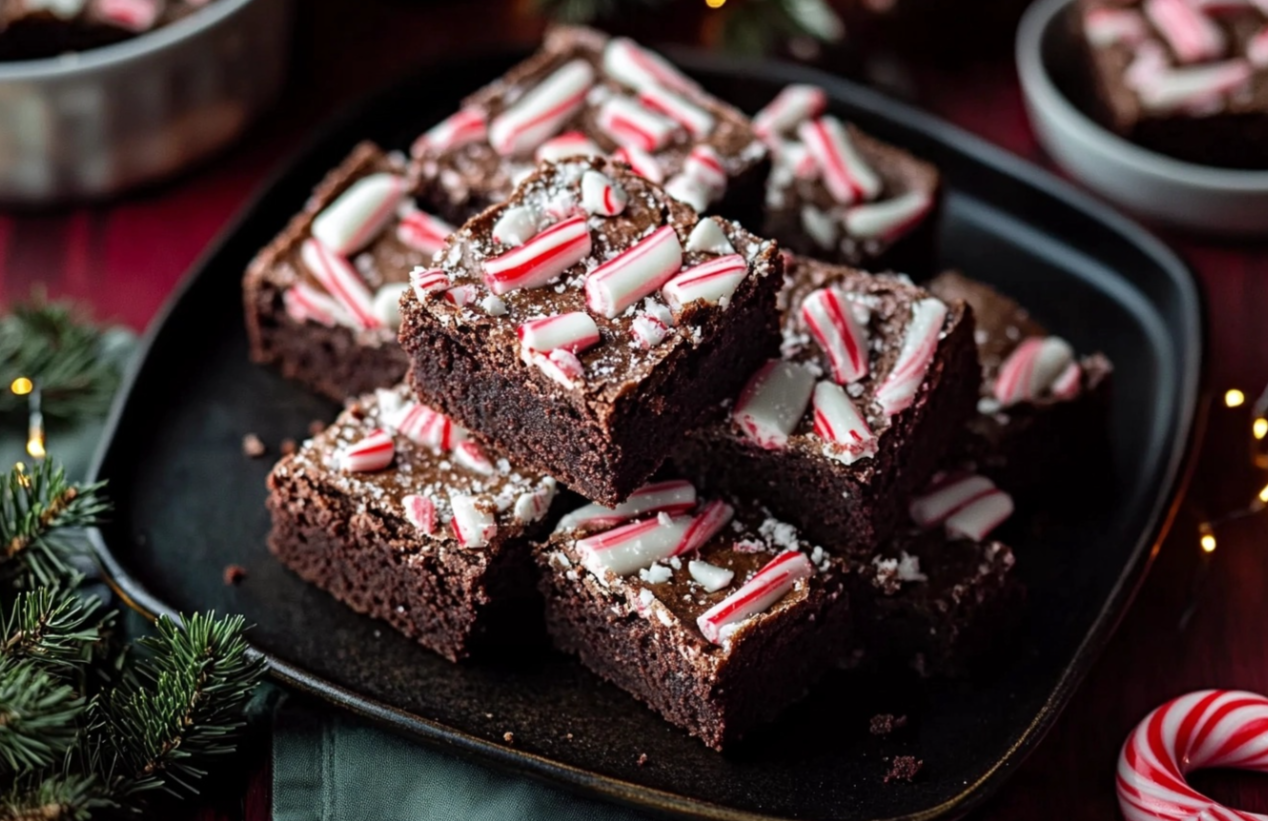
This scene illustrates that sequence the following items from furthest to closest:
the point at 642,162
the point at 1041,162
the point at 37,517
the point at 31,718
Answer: the point at 1041,162, the point at 642,162, the point at 37,517, the point at 31,718

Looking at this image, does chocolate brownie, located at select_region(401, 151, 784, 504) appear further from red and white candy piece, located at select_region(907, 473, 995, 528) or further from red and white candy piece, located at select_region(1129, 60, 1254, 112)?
red and white candy piece, located at select_region(1129, 60, 1254, 112)

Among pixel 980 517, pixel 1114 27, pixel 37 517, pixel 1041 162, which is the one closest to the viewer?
pixel 37 517

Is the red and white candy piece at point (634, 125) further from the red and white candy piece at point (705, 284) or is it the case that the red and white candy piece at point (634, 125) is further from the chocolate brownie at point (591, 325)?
the red and white candy piece at point (705, 284)

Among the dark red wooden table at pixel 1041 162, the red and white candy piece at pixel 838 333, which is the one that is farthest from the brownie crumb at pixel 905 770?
the red and white candy piece at pixel 838 333

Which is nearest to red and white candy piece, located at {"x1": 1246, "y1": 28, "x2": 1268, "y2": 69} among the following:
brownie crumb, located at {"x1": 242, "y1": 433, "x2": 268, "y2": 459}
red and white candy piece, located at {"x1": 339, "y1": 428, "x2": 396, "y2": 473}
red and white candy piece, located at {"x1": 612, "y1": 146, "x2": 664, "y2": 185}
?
red and white candy piece, located at {"x1": 612, "y1": 146, "x2": 664, "y2": 185}

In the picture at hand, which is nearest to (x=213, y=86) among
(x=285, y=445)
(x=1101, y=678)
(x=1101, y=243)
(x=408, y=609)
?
(x=285, y=445)

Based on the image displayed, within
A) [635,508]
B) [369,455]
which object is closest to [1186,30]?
[635,508]

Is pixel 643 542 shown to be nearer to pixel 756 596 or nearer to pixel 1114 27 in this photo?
pixel 756 596
